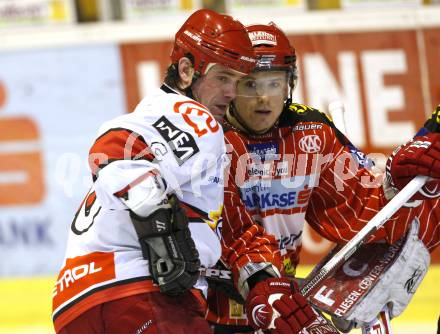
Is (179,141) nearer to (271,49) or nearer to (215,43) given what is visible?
(215,43)

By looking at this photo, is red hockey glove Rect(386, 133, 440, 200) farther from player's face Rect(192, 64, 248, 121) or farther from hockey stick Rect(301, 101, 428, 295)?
player's face Rect(192, 64, 248, 121)

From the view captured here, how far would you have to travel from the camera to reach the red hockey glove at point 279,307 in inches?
118

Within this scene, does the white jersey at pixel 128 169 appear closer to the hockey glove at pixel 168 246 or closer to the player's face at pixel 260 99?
the hockey glove at pixel 168 246

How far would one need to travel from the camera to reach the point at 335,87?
630 cm

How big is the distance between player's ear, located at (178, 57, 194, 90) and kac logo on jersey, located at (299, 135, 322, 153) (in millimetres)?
662

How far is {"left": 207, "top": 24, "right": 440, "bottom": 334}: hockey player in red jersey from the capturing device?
3.29 meters

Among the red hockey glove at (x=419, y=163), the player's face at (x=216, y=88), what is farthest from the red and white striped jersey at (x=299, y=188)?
the player's face at (x=216, y=88)

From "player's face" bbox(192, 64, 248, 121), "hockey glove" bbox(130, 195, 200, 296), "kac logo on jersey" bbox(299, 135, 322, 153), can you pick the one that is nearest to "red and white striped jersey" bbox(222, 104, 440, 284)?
"kac logo on jersey" bbox(299, 135, 322, 153)

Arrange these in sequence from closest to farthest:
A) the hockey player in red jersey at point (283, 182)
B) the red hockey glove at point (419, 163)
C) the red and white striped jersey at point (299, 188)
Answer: the red hockey glove at point (419, 163) < the hockey player in red jersey at point (283, 182) < the red and white striped jersey at point (299, 188)

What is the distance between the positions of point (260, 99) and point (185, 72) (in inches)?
18.3

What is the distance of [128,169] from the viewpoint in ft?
8.62

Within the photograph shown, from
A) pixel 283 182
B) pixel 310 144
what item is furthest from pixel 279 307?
pixel 310 144

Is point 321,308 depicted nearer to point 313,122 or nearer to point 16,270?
point 313,122

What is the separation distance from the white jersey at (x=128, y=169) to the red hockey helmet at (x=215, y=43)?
0.21m
